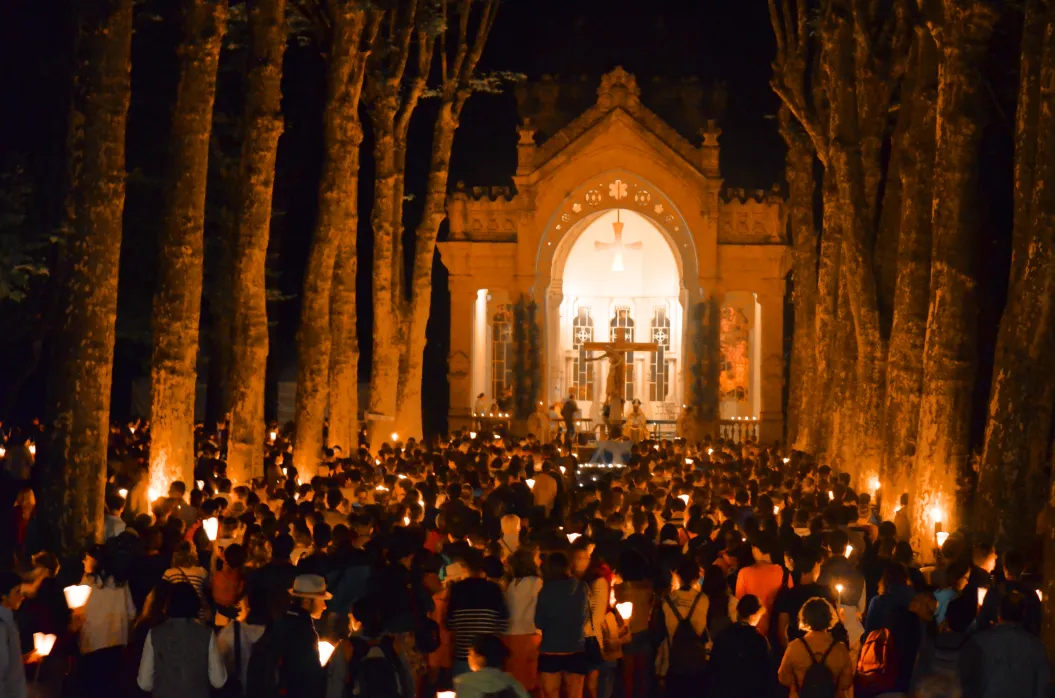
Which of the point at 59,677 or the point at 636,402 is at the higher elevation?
the point at 636,402

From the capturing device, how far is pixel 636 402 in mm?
37781

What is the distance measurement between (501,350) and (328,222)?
1969 cm

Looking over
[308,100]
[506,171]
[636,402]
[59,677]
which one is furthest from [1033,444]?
[506,171]

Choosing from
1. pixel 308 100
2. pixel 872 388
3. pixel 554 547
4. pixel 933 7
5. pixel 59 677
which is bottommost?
pixel 59 677

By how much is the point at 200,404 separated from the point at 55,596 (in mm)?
36647

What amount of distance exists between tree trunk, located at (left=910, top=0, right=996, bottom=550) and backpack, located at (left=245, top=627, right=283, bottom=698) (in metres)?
12.3

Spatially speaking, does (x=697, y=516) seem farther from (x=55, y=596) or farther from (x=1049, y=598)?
(x=55, y=596)

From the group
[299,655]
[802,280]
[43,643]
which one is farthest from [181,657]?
[802,280]

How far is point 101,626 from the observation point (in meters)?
11.3

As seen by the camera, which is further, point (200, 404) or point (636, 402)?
point (200, 404)

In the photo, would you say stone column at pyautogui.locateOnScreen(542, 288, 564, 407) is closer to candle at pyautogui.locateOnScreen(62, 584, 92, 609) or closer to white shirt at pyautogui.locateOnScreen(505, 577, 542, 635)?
white shirt at pyautogui.locateOnScreen(505, 577, 542, 635)

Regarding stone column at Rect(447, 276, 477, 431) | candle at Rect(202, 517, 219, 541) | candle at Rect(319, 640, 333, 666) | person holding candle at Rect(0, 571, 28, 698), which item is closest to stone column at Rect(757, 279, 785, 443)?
stone column at Rect(447, 276, 477, 431)

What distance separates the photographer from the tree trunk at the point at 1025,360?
54.7 feet

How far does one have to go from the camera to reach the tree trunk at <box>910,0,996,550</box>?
1939 centimetres
